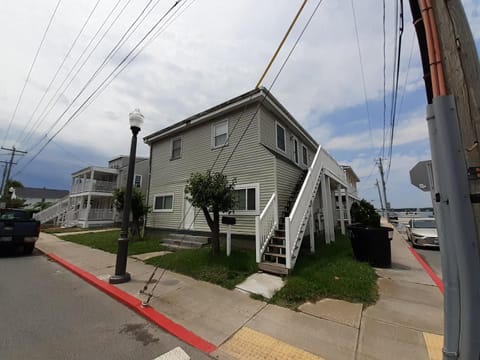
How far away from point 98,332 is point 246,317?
2239 mm

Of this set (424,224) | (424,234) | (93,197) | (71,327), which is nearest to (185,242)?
(71,327)

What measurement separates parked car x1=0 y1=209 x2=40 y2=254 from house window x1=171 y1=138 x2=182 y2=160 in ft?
21.2

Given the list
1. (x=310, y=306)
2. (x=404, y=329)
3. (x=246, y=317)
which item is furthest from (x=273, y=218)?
(x=404, y=329)

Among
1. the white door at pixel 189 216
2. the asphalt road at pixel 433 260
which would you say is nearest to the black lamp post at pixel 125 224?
the white door at pixel 189 216

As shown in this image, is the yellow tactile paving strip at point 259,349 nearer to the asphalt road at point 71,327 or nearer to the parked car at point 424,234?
the asphalt road at point 71,327

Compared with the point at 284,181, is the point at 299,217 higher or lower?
lower

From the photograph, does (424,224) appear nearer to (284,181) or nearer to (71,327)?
(284,181)

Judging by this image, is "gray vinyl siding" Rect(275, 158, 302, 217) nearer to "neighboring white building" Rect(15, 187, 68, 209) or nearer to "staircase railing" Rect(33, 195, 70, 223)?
"staircase railing" Rect(33, 195, 70, 223)

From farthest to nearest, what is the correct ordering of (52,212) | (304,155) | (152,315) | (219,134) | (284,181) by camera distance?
(52,212) → (304,155) → (219,134) → (284,181) → (152,315)

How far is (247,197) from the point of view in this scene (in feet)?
26.8

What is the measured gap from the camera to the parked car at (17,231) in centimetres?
814

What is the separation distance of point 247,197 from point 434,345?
6.08 m

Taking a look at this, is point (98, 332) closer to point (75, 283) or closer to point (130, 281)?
point (130, 281)

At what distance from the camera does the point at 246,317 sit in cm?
351
